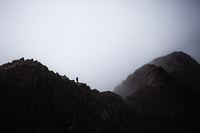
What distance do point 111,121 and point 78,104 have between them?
743cm

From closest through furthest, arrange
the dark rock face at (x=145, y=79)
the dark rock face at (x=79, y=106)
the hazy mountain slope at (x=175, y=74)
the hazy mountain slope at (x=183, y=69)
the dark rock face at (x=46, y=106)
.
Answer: the dark rock face at (x=46, y=106) < the dark rock face at (x=79, y=106) < the dark rock face at (x=145, y=79) < the hazy mountain slope at (x=175, y=74) < the hazy mountain slope at (x=183, y=69)

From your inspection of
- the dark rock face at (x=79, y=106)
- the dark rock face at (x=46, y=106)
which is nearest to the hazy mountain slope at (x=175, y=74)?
the dark rock face at (x=79, y=106)

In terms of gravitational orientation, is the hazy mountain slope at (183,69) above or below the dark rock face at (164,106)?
above

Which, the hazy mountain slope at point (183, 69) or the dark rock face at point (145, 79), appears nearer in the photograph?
the dark rock face at point (145, 79)

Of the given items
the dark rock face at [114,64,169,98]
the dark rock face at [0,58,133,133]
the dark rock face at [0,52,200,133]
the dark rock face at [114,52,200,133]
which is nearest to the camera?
the dark rock face at [0,58,133,133]

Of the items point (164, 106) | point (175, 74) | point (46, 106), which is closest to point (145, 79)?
point (175, 74)

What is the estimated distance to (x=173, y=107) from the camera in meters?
49.2

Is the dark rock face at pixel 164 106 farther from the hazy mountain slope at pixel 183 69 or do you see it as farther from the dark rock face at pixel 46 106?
the dark rock face at pixel 46 106

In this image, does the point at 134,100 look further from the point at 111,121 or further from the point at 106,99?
the point at 111,121

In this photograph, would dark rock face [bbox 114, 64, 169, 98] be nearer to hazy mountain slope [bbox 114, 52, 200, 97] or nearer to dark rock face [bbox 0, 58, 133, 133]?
hazy mountain slope [bbox 114, 52, 200, 97]

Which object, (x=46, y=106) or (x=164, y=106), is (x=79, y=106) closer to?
(x=46, y=106)

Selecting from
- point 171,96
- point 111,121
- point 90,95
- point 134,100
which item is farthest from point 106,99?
point 171,96

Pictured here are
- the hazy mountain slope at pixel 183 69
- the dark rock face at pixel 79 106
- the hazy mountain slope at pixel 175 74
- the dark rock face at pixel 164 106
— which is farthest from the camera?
the hazy mountain slope at pixel 183 69

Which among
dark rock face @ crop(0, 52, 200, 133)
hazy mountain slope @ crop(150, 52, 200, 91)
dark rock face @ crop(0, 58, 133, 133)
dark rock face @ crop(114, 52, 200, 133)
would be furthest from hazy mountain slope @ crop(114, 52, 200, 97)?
dark rock face @ crop(0, 58, 133, 133)
